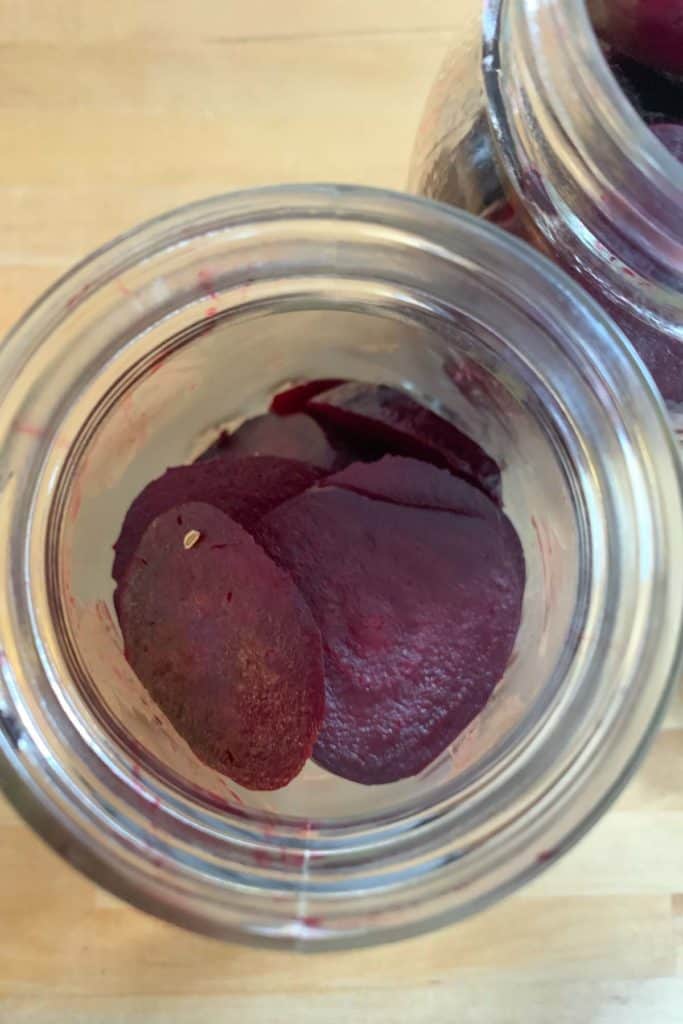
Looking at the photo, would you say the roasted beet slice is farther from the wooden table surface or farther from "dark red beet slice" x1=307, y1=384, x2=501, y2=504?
the wooden table surface

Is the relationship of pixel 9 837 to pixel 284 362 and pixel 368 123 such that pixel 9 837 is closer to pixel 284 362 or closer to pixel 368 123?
pixel 284 362

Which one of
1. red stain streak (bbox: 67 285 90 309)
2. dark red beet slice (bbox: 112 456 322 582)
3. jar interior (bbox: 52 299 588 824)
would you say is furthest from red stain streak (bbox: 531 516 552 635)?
red stain streak (bbox: 67 285 90 309)

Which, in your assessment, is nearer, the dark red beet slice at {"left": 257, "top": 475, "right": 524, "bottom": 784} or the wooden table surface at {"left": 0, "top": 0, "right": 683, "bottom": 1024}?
the dark red beet slice at {"left": 257, "top": 475, "right": 524, "bottom": 784}

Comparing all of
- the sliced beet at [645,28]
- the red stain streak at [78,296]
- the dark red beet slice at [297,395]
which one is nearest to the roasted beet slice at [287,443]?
the dark red beet slice at [297,395]

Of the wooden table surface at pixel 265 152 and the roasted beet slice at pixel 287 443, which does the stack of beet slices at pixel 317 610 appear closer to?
the roasted beet slice at pixel 287 443

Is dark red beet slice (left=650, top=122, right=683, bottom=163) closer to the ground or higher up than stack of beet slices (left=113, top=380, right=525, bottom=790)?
higher up

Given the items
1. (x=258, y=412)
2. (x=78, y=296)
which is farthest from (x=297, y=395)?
(x=78, y=296)

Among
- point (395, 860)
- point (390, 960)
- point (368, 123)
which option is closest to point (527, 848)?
point (395, 860)
